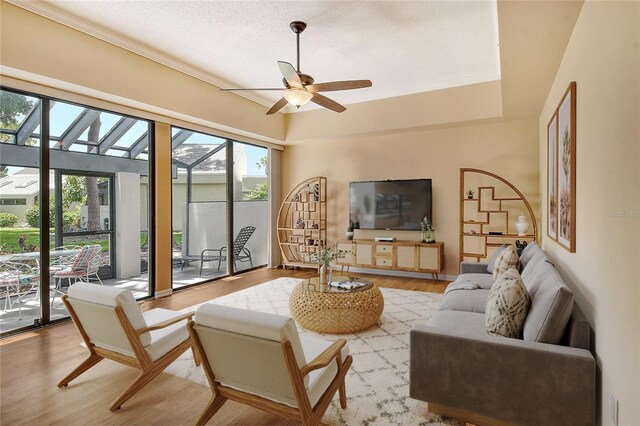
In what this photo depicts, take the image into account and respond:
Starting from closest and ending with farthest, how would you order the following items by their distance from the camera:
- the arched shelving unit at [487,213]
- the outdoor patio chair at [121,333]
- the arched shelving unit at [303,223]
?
1. the outdoor patio chair at [121,333]
2. the arched shelving unit at [487,213]
3. the arched shelving unit at [303,223]

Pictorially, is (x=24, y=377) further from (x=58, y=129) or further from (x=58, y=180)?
(x=58, y=129)

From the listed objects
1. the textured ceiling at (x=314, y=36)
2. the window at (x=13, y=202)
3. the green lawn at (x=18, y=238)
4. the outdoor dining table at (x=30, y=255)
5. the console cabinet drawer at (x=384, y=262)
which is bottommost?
the console cabinet drawer at (x=384, y=262)

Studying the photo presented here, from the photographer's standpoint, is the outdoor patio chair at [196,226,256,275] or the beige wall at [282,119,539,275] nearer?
the beige wall at [282,119,539,275]

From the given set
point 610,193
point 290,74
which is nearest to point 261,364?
point 610,193

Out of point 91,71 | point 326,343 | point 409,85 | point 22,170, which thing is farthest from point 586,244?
point 22,170

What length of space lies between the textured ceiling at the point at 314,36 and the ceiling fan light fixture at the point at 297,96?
712 millimetres

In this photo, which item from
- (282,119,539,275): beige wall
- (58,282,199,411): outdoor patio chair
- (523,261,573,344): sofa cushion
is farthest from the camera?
(282,119,539,275): beige wall

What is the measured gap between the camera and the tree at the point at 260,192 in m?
7.01

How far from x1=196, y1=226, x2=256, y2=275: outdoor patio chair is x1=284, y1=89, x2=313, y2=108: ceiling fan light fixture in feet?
12.0

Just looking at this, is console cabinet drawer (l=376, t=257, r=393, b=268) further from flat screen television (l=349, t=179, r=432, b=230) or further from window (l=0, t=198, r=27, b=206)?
window (l=0, t=198, r=27, b=206)

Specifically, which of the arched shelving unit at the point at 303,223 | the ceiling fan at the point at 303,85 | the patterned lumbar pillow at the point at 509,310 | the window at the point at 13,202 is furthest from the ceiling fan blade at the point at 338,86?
the arched shelving unit at the point at 303,223

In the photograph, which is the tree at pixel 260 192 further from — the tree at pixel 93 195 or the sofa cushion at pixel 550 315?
the sofa cushion at pixel 550 315

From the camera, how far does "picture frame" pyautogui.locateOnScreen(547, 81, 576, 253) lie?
2.44 m

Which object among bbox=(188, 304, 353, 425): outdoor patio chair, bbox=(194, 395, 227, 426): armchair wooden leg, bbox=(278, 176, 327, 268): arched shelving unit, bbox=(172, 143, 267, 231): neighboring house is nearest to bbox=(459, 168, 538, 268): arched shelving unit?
bbox=(278, 176, 327, 268): arched shelving unit
